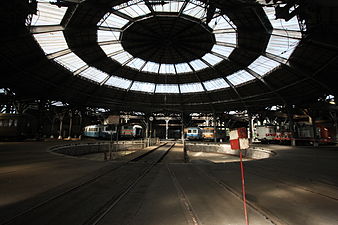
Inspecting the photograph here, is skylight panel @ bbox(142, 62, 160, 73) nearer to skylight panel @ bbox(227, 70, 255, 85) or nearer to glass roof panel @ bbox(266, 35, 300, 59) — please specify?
skylight panel @ bbox(227, 70, 255, 85)

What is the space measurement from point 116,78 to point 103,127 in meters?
16.8

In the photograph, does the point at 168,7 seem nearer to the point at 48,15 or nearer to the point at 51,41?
the point at 48,15

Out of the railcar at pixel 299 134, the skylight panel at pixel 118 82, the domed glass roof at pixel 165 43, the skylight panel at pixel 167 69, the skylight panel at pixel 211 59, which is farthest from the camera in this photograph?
the skylight panel at pixel 118 82

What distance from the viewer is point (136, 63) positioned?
27281 mm

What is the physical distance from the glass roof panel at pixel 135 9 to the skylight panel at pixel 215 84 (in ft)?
63.0

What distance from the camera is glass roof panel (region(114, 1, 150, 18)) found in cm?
1518

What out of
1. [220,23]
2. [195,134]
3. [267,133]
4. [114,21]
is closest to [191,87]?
[195,134]

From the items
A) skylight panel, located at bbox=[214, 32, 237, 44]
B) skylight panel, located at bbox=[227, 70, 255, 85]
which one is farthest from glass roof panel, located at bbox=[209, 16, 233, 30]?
skylight panel, located at bbox=[227, 70, 255, 85]

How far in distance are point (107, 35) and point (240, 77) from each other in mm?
23470

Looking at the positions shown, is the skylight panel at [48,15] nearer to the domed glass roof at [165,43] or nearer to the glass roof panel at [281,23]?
the domed glass roof at [165,43]

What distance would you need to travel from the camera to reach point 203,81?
31.8m

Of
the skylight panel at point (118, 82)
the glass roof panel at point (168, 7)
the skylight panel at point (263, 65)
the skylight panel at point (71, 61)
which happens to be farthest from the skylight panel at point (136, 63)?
the skylight panel at point (263, 65)

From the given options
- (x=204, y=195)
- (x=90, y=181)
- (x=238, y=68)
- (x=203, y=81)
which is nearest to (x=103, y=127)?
(x=203, y=81)

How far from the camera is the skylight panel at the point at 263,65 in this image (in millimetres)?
21856
